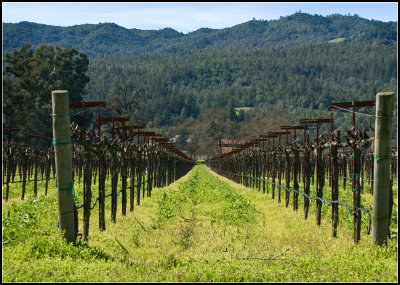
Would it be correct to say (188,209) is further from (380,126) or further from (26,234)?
(380,126)

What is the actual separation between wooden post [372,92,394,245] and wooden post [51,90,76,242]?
5717 mm

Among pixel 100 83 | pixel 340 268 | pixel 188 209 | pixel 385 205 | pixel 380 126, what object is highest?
pixel 100 83

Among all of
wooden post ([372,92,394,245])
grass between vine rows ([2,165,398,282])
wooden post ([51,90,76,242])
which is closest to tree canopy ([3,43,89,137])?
grass between vine rows ([2,165,398,282])

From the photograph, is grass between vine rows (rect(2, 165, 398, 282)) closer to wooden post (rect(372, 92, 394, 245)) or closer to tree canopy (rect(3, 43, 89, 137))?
wooden post (rect(372, 92, 394, 245))

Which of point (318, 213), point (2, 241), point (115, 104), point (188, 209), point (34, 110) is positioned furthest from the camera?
point (115, 104)

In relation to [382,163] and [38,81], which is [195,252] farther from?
[38,81]

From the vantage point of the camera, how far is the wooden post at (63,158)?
9070 mm

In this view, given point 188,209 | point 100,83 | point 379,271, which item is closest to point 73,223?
point 379,271

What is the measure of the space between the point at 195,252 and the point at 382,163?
407 cm

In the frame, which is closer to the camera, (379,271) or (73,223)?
(379,271)

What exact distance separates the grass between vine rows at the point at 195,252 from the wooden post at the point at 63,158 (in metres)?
0.35

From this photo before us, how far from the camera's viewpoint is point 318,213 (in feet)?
45.3

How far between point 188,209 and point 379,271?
11546mm

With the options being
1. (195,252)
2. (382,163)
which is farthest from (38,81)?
(382,163)
